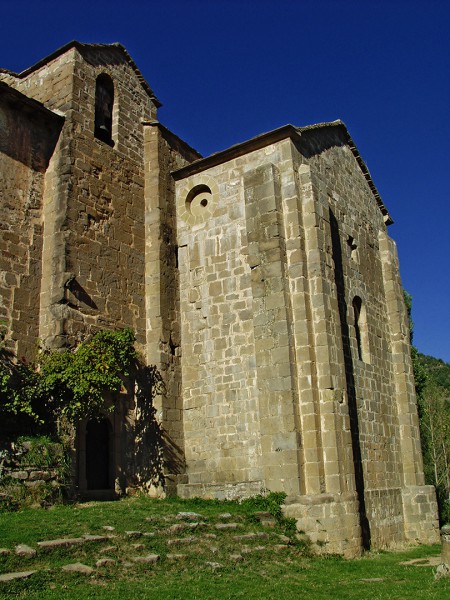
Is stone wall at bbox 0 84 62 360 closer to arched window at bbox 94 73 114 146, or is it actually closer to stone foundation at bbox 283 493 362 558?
arched window at bbox 94 73 114 146

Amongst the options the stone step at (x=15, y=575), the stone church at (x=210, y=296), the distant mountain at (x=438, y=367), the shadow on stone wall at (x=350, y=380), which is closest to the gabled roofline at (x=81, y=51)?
the stone church at (x=210, y=296)

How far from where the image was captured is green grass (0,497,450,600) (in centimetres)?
762

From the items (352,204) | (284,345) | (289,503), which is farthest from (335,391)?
(352,204)

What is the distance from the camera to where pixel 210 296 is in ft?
50.0

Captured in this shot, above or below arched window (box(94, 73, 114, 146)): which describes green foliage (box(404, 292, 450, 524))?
below

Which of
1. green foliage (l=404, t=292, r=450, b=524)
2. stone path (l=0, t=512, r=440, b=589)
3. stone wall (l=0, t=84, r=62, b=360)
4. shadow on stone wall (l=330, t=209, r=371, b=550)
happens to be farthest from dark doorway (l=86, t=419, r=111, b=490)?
green foliage (l=404, t=292, r=450, b=524)

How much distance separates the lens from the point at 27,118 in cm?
1428

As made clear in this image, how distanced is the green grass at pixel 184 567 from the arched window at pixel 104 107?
8782mm

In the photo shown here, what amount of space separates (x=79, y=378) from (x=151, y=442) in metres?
2.62

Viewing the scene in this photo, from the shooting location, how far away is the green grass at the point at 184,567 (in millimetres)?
7625

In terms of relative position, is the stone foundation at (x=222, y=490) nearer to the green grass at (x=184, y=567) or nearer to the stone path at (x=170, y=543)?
the green grass at (x=184, y=567)

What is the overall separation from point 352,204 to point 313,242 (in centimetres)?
428

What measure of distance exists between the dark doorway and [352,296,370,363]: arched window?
6.66m

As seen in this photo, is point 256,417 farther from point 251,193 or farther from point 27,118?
point 27,118
